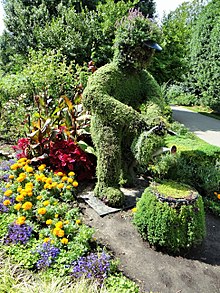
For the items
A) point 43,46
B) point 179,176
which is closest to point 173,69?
point 43,46

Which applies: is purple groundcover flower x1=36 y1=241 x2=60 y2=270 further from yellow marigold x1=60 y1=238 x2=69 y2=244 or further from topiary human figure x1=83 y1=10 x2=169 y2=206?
topiary human figure x1=83 y1=10 x2=169 y2=206

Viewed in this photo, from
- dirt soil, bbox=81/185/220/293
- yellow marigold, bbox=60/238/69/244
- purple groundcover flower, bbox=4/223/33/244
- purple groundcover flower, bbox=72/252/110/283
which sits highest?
yellow marigold, bbox=60/238/69/244

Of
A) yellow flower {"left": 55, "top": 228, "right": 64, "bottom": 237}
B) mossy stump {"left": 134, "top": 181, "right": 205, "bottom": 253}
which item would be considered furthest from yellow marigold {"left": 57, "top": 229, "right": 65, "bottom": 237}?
mossy stump {"left": 134, "top": 181, "right": 205, "bottom": 253}

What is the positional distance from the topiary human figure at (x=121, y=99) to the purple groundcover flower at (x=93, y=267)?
944 millimetres

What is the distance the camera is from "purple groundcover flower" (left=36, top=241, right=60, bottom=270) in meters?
2.20

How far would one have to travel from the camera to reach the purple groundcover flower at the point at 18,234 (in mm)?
2421

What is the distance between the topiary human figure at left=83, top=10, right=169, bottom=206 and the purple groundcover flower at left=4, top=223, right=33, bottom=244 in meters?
1.04

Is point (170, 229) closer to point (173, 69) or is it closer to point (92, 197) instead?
point (92, 197)

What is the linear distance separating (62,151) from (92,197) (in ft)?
2.88

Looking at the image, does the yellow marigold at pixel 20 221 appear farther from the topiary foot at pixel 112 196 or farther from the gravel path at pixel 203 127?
the gravel path at pixel 203 127

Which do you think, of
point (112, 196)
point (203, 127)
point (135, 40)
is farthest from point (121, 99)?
point (203, 127)

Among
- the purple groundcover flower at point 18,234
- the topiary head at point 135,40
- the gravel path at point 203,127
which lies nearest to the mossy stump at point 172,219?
the purple groundcover flower at point 18,234

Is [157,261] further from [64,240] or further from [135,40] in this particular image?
[135,40]

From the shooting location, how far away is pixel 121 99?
3.29 meters
